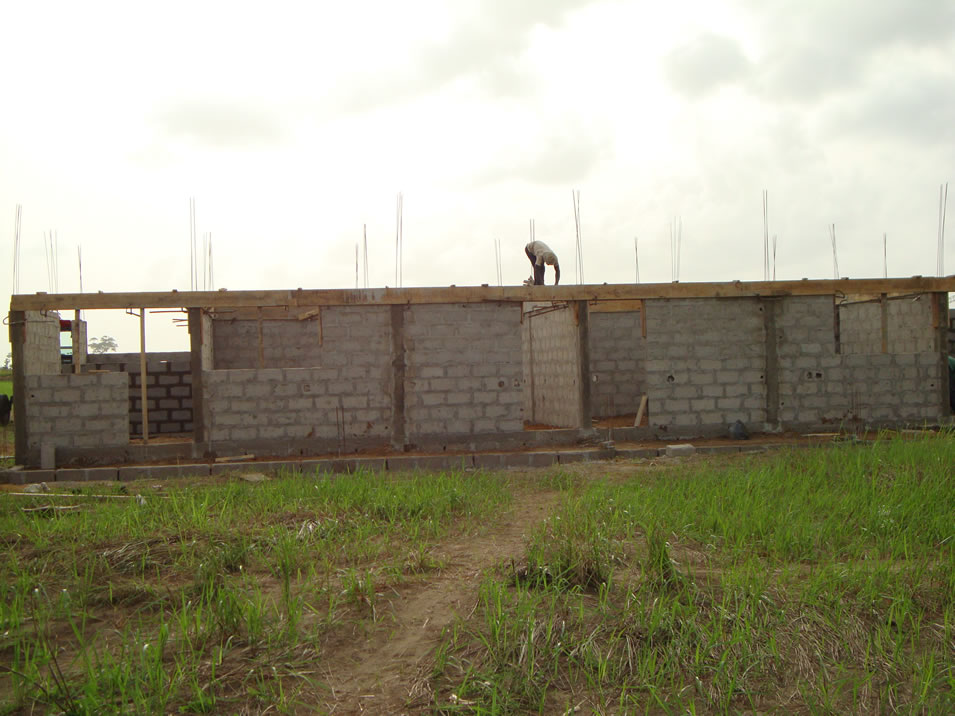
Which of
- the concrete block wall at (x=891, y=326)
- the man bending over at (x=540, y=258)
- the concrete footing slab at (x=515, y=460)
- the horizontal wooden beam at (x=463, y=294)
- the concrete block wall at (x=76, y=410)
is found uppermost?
the man bending over at (x=540, y=258)

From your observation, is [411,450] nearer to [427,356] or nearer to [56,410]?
[427,356]

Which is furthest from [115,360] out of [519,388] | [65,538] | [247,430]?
[65,538]

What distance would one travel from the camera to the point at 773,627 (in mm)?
4016

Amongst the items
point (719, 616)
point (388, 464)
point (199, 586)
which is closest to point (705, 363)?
point (388, 464)

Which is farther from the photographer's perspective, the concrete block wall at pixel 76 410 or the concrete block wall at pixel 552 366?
the concrete block wall at pixel 552 366

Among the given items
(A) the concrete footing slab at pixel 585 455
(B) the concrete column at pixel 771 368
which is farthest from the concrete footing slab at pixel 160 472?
(B) the concrete column at pixel 771 368

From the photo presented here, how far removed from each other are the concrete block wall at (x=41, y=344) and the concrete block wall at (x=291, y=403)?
265cm

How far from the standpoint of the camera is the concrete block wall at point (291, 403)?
11.1 meters

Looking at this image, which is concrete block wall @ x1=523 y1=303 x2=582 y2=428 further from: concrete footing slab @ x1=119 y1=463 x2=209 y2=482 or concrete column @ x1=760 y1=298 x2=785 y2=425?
concrete footing slab @ x1=119 y1=463 x2=209 y2=482

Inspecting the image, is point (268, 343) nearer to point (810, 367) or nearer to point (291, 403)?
point (291, 403)

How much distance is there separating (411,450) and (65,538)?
624 centimetres

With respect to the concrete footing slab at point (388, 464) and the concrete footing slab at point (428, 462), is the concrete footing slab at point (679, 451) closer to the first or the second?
the concrete footing slab at point (388, 464)

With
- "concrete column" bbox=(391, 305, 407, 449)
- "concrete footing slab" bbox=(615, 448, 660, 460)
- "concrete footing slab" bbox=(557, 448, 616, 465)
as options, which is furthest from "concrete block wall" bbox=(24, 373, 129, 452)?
"concrete footing slab" bbox=(615, 448, 660, 460)

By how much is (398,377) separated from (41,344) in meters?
5.88
